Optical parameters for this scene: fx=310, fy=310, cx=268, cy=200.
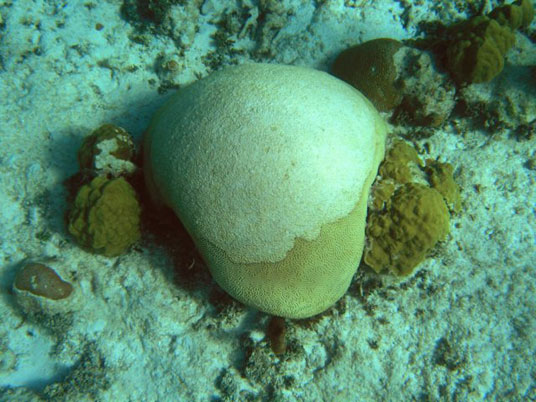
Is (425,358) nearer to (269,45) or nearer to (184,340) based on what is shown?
(184,340)

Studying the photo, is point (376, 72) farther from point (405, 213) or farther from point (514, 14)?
point (405, 213)

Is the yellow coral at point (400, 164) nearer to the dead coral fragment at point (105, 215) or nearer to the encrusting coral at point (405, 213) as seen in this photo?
the encrusting coral at point (405, 213)

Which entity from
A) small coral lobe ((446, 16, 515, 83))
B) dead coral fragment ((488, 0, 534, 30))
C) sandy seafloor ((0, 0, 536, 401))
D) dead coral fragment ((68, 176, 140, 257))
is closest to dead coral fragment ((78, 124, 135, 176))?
dead coral fragment ((68, 176, 140, 257))

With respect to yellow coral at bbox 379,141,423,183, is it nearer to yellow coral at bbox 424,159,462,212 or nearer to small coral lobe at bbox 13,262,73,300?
yellow coral at bbox 424,159,462,212

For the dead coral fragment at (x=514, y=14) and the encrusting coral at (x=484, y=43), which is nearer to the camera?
the encrusting coral at (x=484, y=43)

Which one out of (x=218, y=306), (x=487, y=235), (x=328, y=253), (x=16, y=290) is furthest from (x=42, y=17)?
(x=487, y=235)

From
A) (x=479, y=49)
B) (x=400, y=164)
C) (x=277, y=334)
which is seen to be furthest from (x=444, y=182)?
(x=277, y=334)

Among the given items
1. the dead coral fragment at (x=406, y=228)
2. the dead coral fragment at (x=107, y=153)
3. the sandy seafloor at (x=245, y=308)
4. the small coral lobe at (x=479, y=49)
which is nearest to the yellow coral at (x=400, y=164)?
the dead coral fragment at (x=406, y=228)
